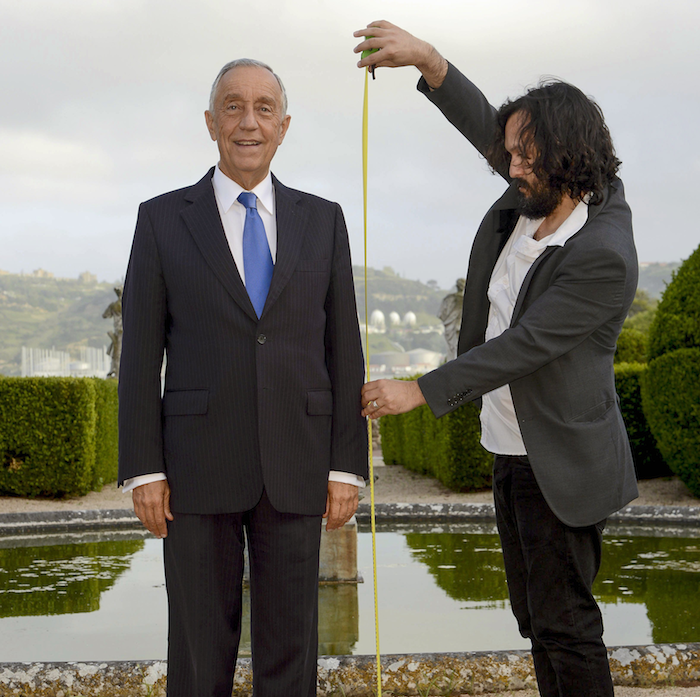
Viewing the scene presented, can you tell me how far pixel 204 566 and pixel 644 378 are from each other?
7936 millimetres

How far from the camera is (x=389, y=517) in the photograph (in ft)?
25.0

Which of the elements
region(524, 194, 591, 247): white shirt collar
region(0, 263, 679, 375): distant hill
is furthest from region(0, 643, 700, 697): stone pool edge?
region(0, 263, 679, 375): distant hill

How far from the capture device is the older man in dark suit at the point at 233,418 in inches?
95.8

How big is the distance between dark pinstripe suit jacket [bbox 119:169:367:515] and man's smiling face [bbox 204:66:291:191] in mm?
187

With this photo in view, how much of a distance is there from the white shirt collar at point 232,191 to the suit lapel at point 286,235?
27 millimetres

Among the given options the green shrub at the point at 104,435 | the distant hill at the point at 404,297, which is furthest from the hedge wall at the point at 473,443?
the distant hill at the point at 404,297

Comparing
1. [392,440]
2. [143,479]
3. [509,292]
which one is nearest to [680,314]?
[392,440]

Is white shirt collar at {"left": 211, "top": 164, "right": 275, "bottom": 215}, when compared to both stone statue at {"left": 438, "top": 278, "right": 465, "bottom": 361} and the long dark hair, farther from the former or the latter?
stone statue at {"left": 438, "top": 278, "right": 465, "bottom": 361}

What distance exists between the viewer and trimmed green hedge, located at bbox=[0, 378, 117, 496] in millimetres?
10320

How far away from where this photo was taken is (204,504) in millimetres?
2416

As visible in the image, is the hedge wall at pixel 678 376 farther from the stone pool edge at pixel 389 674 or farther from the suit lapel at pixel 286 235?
the suit lapel at pixel 286 235

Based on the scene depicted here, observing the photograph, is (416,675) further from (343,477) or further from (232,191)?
(232,191)

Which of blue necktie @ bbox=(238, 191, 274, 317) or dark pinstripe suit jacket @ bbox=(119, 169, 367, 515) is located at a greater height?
blue necktie @ bbox=(238, 191, 274, 317)

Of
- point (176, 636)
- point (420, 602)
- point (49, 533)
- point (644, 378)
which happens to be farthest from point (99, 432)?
point (176, 636)
